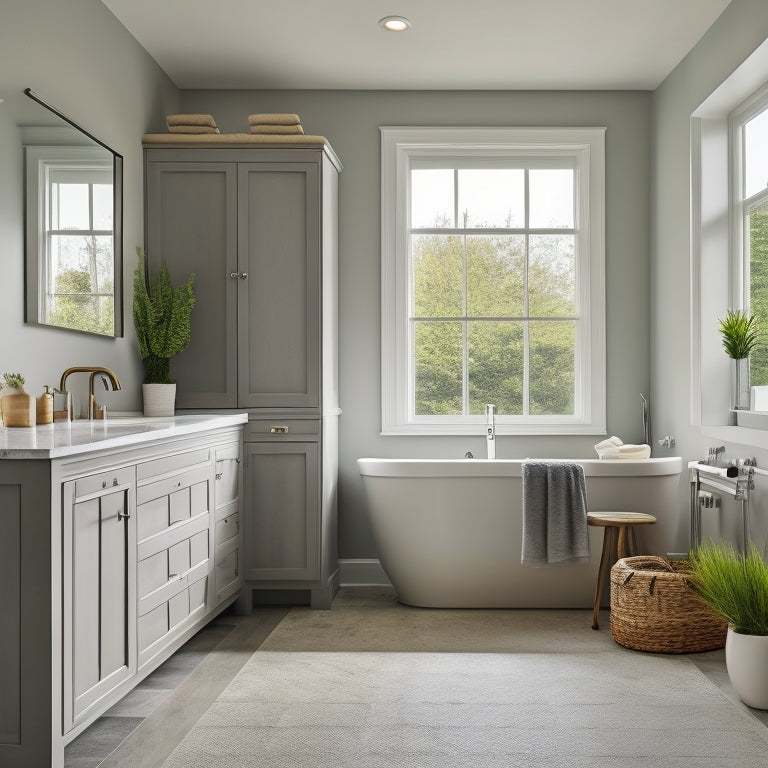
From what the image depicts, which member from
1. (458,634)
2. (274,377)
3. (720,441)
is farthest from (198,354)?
(720,441)

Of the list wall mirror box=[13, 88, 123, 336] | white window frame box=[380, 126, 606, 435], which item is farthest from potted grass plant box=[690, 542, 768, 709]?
wall mirror box=[13, 88, 123, 336]

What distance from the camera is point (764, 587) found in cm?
252

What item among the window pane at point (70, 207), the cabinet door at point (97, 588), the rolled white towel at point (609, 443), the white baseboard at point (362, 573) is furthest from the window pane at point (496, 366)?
the cabinet door at point (97, 588)

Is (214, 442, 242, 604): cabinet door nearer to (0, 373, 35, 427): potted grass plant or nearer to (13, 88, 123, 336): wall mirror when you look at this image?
(13, 88, 123, 336): wall mirror

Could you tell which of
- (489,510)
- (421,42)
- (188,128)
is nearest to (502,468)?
(489,510)

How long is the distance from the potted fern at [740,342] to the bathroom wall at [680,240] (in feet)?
0.67

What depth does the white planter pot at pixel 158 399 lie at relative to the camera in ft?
11.8

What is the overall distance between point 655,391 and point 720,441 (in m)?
0.77

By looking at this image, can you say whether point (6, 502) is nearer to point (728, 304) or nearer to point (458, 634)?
point (458, 634)

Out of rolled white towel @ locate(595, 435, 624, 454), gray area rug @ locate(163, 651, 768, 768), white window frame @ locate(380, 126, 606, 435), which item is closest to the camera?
gray area rug @ locate(163, 651, 768, 768)

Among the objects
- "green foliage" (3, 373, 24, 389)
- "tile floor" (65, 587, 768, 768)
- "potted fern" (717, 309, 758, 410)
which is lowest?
"tile floor" (65, 587, 768, 768)

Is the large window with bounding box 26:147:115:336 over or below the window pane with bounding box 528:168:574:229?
below

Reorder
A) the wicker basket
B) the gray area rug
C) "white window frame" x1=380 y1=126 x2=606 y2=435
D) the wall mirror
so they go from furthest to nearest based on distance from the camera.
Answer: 1. "white window frame" x1=380 y1=126 x2=606 y2=435
2. the wicker basket
3. the wall mirror
4. the gray area rug

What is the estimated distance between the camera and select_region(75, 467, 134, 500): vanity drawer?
2.09 meters
